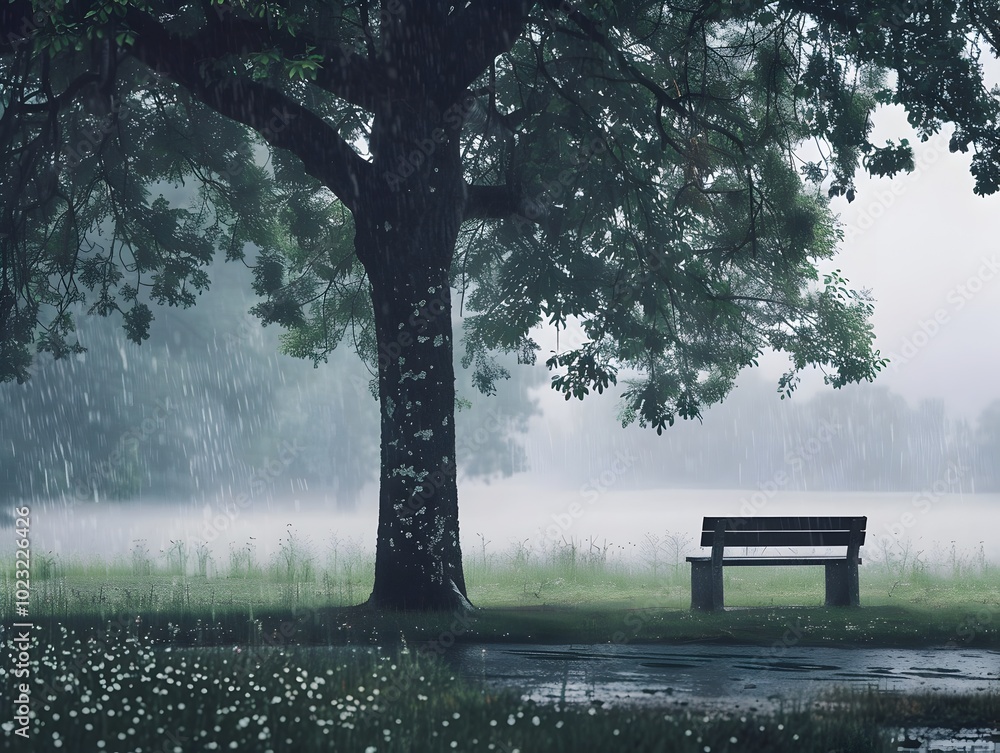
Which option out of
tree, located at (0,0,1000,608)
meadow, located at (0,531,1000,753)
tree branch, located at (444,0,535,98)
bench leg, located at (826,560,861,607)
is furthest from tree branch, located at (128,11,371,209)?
bench leg, located at (826,560,861,607)

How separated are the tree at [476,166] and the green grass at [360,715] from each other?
5.43m

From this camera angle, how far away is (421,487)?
14.1 metres

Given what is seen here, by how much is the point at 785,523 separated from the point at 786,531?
0.37 feet

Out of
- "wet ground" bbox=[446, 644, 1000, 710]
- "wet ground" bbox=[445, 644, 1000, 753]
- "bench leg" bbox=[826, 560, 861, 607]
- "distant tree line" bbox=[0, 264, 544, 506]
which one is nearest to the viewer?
"wet ground" bbox=[445, 644, 1000, 753]

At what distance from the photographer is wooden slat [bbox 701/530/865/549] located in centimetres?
1516

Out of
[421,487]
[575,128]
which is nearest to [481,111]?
[575,128]

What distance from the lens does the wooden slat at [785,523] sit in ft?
49.2

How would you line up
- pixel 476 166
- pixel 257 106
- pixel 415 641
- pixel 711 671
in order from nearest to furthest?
pixel 711 671, pixel 415 641, pixel 257 106, pixel 476 166

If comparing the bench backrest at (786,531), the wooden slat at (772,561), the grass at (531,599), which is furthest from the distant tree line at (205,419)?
the wooden slat at (772,561)

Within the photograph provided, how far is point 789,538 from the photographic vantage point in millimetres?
15328

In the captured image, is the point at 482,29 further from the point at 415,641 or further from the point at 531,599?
the point at 531,599

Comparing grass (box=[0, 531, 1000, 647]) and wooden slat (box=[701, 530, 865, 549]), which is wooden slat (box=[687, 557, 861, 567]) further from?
grass (box=[0, 531, 1000, 647])

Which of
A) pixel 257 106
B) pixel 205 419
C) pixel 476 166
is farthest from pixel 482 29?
pixel 205 419

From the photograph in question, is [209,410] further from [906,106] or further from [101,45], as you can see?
[906,106]
